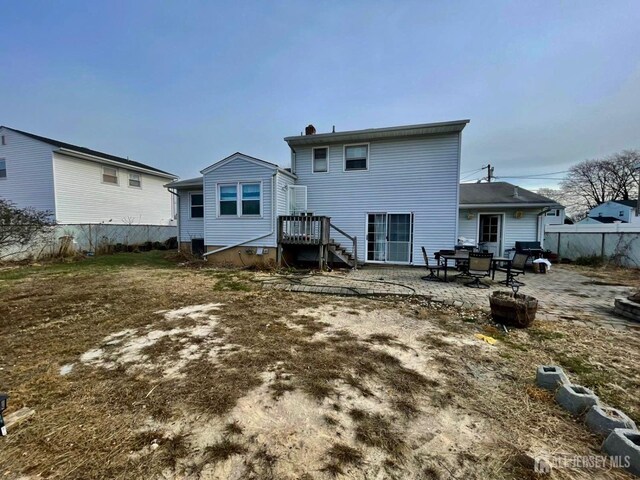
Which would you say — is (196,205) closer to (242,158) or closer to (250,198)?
(250,198)

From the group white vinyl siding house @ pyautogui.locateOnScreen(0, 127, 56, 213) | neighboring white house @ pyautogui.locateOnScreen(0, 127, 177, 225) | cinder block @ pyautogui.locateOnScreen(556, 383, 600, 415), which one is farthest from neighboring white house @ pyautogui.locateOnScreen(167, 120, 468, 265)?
white vinyl siding house @ pyautogui.locateOnScreen(0, 127, 56, 213)

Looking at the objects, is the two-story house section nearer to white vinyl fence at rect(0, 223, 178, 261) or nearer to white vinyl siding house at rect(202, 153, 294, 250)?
white vinyl siding house at rect(202, 153, 294, 250)

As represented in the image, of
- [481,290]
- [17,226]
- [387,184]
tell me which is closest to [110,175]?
[17,226]

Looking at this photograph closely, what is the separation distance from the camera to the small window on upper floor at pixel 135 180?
18.1 meters

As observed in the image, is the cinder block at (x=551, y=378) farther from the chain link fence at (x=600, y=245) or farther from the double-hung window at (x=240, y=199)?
the chain link fence at (x=600, y=245)

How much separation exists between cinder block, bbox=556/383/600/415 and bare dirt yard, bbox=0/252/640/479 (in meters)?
0.09

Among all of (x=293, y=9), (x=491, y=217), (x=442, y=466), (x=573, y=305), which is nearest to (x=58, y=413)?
(x=442, y=466)

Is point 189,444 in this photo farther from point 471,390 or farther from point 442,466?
point 471,390

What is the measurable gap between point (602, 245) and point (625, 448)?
48.2 feet

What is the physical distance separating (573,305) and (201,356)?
7.23 metres

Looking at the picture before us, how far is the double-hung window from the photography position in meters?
10.4

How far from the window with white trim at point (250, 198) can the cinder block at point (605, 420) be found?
31.9ft

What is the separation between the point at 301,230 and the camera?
10297 millimetres

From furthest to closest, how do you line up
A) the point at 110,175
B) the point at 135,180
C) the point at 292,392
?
the point at 135,180 < the point at 110,175 < the point at 292,392
